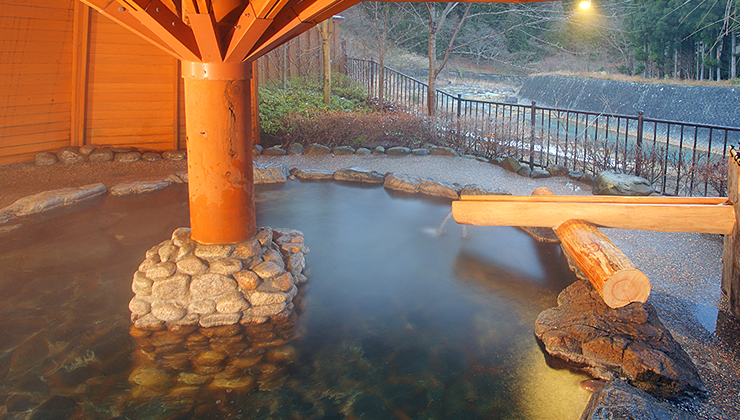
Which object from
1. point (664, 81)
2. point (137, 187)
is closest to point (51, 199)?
point (137, 187)

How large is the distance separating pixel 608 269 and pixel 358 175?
553cm

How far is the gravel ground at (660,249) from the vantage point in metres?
3.67

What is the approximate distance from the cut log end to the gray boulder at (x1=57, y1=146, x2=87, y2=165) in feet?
28.9

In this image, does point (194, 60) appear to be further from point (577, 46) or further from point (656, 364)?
point (577, 46)

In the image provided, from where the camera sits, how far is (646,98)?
18922mm

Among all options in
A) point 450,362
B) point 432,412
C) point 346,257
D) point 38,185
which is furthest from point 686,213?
point 38,185

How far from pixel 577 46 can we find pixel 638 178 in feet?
69.8

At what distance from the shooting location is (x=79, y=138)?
9164 mm

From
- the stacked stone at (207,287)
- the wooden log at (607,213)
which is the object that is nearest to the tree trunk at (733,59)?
the wooden log at (607,213)

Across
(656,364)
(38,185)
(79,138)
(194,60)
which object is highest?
(194,60)

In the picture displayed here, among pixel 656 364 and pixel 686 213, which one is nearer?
pixel 656 364

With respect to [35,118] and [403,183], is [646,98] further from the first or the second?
[35,118]

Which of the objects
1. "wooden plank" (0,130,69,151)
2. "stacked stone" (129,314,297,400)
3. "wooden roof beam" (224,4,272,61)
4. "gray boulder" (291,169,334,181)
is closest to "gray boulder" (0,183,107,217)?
"wooden plank" (0,130,69,151)

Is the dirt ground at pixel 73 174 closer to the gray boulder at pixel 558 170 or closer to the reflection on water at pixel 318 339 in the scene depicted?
the reflection on water at pixel 318 339
